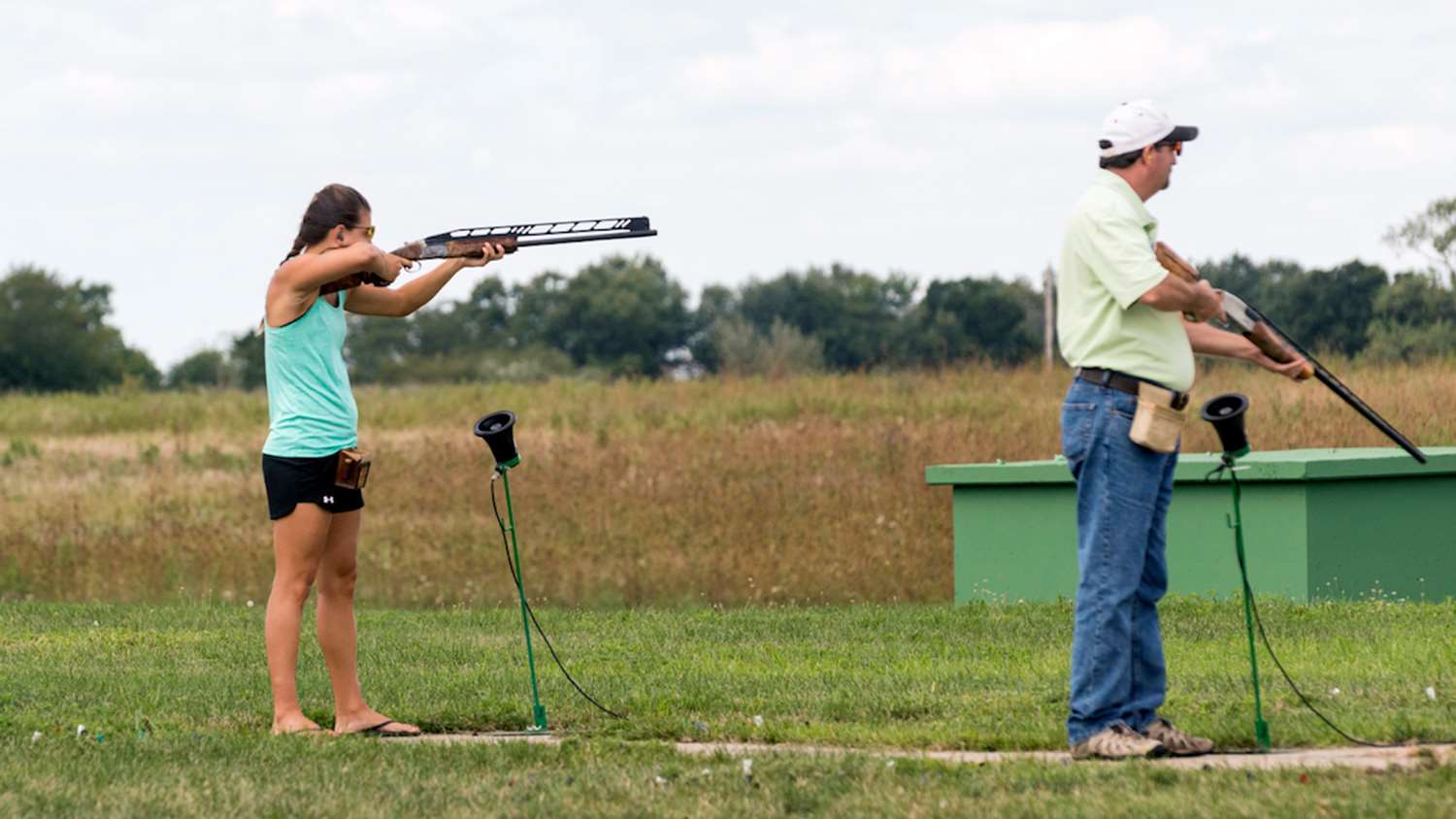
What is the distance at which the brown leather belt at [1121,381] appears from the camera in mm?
6000

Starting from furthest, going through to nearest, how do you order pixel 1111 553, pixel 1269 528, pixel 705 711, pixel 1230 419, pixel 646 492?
pixel 646 492, pixel 1269 528, pixel 705 711, pixel 1230 419, pixel 1111 553

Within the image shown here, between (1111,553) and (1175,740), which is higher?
(1111,553)

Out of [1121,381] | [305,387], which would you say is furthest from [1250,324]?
[305,387]

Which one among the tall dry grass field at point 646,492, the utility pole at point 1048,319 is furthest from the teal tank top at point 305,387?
the utility pole at point 1048,319

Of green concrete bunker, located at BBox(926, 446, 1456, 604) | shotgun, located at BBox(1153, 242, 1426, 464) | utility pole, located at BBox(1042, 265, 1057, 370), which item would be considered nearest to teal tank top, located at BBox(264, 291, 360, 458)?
shotgun, located at BBox(1153, 242, 1426, 464)

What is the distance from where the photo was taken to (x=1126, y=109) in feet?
20.2

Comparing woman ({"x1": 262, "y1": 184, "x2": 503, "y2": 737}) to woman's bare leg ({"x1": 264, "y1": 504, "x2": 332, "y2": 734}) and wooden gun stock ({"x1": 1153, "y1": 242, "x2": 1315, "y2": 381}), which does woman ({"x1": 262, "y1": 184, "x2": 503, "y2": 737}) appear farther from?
wooden gun stock ({"x1": 1153, "y1": 242, "x2": 1315, "y2": 381})

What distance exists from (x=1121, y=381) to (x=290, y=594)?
321cm

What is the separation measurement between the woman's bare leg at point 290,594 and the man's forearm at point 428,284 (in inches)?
36.4

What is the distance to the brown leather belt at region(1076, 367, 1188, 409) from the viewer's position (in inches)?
236

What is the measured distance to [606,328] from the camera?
228 feet

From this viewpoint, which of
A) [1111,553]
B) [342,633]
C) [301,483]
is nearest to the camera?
[1111,553]

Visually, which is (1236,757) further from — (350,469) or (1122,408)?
(350,469)

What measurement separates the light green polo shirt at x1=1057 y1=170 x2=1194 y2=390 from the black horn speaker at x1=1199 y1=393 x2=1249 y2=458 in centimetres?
20
